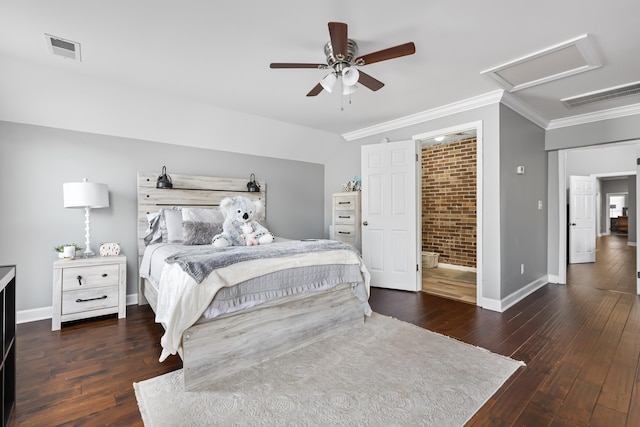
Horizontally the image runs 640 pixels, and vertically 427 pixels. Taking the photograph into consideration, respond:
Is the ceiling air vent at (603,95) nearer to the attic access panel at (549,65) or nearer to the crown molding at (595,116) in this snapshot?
the crown molding at (595,116)

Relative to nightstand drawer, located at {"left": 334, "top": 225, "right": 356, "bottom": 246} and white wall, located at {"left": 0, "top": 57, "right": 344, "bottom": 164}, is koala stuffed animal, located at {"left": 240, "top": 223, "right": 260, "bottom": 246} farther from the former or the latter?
nightstand drawer, located at {"left": 334, "top": 225, "right": 356, "bottom": 246}

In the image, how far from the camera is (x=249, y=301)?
6.92ft

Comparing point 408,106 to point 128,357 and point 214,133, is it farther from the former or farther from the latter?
point 128,357

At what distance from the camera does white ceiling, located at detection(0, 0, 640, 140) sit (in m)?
1.91

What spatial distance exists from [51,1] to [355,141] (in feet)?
12.7

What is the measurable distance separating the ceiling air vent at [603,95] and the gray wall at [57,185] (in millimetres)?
4590

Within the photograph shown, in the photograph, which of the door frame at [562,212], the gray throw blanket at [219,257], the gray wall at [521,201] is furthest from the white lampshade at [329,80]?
the door frame at [562,212]

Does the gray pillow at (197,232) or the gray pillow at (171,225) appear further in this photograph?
the gray pillow at (171,225)

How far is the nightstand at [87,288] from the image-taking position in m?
2.79

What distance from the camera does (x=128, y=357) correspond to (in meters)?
2.30

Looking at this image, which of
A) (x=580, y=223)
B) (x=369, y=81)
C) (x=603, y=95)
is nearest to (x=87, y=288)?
(x=369, y=81)

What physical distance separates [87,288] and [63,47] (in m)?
2.13

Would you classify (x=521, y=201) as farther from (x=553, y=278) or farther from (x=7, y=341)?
(x=7, y=341)

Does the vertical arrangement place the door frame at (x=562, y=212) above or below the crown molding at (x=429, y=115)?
below
